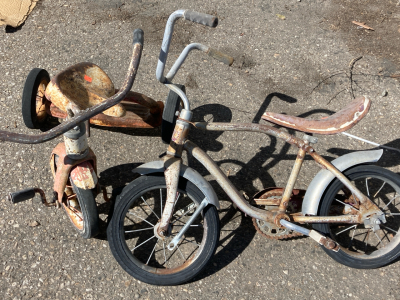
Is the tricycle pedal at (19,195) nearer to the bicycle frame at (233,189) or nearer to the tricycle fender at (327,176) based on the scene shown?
the bicycle frame at (233,189)

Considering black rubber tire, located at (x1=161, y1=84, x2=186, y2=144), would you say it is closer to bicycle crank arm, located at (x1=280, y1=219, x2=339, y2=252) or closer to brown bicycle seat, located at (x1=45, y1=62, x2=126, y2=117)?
brown bicycle seat, located at (x1=45, y1=62, x2=126, y2=117)

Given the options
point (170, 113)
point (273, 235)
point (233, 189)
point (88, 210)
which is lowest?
point (273, 235)

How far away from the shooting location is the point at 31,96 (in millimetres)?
2924

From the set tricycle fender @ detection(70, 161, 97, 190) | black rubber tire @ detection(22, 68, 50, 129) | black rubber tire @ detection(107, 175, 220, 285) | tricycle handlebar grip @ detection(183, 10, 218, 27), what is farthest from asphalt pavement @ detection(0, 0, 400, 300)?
tricycle handlebar grip @ detection(183, 10, 218, 27)

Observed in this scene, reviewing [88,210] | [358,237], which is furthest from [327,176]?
[88,210]

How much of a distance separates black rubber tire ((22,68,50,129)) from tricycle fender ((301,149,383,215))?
2.33 metres

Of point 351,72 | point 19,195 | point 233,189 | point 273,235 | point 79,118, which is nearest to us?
point 79,118

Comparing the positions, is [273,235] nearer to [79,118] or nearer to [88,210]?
[88,210]

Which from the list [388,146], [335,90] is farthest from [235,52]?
[388,146]

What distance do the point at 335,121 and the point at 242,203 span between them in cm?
84

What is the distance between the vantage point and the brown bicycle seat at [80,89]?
2197 mm

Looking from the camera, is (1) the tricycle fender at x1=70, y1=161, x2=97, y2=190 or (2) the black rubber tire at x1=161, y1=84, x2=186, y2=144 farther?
(2) the black rubber tire at x1=161, y1=84, x2=186, y2=144

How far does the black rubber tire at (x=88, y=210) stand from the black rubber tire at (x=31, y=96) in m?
0.99

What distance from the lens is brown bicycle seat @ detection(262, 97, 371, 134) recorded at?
2.31 meters
